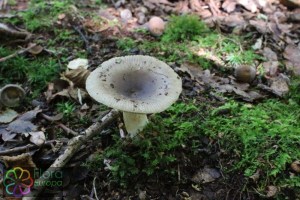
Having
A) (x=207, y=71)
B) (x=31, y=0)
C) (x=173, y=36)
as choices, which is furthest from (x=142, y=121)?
(x=31, y=0)

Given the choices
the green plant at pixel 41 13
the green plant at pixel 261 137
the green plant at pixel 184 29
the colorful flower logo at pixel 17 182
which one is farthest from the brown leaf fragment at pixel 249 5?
the colorful flower logo at pixel 17 182

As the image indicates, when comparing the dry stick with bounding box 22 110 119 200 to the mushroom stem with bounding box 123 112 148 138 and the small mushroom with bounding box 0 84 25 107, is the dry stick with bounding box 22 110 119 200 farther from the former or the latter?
the small mushroom with bounding box 0 84 25 107

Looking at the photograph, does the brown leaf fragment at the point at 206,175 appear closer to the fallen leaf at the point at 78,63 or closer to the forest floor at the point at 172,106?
the forest floor at the point at 172,106

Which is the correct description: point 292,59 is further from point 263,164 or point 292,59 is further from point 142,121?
point 142,121

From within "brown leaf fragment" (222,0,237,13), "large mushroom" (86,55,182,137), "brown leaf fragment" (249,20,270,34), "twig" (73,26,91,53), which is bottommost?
"twig" (73,26,91,53)

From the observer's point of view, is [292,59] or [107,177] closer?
[107,177]

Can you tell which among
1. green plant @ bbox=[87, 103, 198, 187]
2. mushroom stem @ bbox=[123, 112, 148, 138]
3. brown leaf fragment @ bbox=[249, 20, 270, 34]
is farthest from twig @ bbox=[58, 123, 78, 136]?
brown leaf fragment @ bbox=[249, 20, 270, 34]

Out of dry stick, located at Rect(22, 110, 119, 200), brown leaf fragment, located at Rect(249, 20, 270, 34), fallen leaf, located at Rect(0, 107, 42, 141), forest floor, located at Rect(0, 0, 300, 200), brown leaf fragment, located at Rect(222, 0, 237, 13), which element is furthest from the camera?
brown leaf fragment, located at Rect(222, 0, 237, 13)
